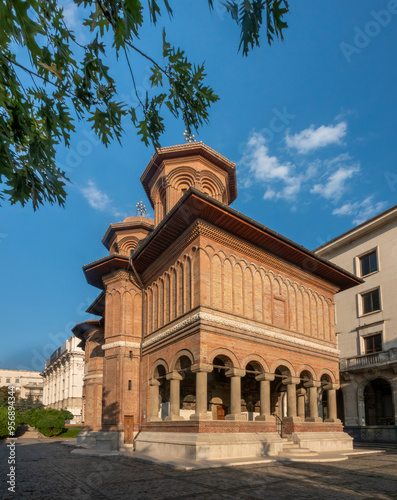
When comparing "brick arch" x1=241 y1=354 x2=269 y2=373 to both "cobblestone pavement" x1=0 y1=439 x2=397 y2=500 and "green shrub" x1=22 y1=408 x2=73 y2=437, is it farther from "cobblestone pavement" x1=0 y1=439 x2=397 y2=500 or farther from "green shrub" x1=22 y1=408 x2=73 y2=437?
"green shrub" x1=22 y1=408 x2=73 y2=437

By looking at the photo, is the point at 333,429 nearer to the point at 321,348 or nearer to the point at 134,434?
the point at 321,348

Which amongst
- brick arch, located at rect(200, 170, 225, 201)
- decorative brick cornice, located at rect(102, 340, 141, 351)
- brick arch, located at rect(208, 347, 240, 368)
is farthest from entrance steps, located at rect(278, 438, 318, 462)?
brick arch, located at rect(200, 170, 225, 201)

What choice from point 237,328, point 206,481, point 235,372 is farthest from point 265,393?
point 206,481

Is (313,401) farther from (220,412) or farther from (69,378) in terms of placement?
(69,378)

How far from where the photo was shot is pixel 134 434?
1986 cm

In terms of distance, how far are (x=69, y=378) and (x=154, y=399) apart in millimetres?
52793

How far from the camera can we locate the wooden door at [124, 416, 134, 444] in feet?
65.0

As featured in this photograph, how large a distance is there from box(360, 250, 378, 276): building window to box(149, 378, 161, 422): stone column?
1872 centimetres

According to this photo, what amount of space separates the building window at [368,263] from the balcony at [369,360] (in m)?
6.00

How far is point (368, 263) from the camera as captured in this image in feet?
101

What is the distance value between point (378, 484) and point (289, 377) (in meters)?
8.70

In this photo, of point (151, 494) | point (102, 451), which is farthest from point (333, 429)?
point (151, 494)

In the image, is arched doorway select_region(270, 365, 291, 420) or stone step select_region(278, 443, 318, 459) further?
arched doorway select_region(270, 365, 291, 420)

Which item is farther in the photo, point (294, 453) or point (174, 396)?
point (174, 396)
